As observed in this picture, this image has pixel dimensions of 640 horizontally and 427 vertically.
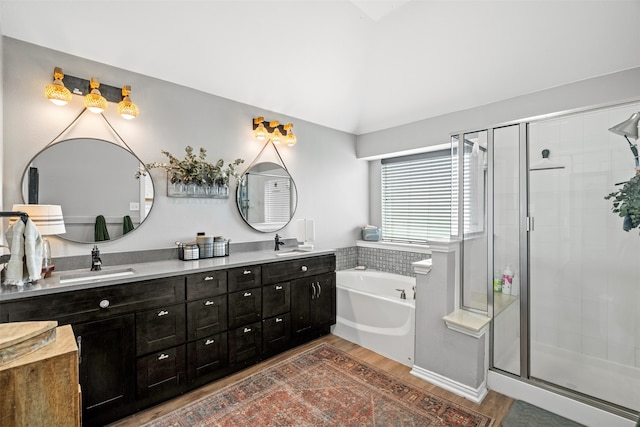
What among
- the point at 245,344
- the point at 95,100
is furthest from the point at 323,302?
the point at 95,100

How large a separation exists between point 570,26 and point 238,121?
9.99 feet

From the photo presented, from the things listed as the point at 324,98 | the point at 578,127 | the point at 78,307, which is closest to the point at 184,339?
the point at 78,307

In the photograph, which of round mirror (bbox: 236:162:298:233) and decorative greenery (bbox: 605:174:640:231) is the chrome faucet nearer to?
round mirror (bbox: 236:162:298:233)

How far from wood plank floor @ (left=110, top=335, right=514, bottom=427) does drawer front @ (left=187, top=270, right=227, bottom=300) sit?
29.5 inches

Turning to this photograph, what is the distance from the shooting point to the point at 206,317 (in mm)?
2445

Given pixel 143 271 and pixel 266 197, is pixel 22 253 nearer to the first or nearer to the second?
pixel 143 271

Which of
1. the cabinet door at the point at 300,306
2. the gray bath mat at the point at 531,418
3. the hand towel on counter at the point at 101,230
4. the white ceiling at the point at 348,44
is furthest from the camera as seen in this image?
the cabinet door at the point at 300,306

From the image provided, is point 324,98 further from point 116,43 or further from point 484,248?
point 484,248

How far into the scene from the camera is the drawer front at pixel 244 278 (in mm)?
2602

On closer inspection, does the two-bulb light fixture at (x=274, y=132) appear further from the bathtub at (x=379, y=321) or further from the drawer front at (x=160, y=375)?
the drawer front at (x=160, y=375)

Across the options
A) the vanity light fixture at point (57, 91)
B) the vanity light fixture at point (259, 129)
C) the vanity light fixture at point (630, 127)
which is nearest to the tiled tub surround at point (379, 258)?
the vanity light fixture at point (259, 129)

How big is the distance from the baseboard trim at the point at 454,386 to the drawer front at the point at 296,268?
1330mm

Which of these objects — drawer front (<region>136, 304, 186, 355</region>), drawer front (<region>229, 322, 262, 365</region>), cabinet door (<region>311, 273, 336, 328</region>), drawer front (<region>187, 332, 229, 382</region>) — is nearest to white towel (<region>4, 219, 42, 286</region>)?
drawer front (<region>136, 304, 186, 355</region>)

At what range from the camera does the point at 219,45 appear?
271 centimetres
